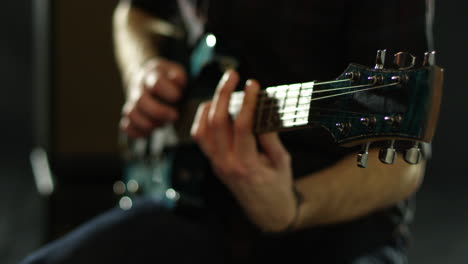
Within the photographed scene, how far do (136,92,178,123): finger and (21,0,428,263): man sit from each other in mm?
176

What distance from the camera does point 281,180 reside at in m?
0.60

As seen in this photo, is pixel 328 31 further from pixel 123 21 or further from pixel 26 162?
pixel 26 162

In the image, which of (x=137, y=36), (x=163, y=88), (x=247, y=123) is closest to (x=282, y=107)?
(x=247, y=123)

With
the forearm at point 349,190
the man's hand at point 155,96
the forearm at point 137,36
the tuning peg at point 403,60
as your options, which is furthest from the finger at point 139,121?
the tuning peg at point 403,60

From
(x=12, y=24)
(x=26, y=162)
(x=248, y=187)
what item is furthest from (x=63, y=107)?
(x=12, y=24)

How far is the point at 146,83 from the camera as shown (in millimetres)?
899

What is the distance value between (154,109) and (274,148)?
1.18 feet

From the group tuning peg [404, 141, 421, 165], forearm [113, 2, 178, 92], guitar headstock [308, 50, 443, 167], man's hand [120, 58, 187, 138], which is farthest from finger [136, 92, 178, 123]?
tuning peg [404, 141, 421, 165]

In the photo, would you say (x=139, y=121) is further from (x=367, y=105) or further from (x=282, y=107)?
(x=367, y=105)

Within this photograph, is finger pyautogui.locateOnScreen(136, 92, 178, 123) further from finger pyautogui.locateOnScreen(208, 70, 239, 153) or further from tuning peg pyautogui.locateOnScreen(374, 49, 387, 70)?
tuning peg pyautogui.locateOnScreen(374, 49, 387, 70)

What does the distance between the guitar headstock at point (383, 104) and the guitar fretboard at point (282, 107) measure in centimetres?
1

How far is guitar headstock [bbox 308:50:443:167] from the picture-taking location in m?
0.37

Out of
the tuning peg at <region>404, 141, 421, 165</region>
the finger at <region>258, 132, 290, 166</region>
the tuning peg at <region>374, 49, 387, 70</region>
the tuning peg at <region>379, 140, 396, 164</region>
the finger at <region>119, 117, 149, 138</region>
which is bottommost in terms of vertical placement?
the finger at <region>119, 117, 149, 138</region>

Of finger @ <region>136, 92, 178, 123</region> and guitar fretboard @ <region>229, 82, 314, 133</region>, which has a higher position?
guitar fretboard @ <region>229, 82, 314, 133</region>
